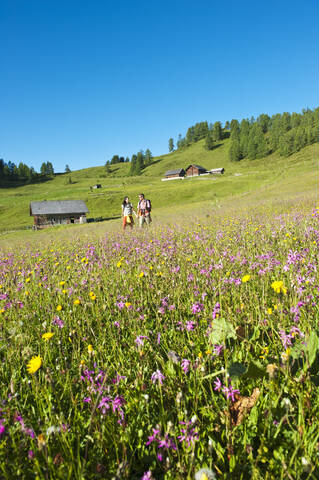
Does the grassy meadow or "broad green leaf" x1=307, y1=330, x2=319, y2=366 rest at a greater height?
"broad green leaf" x1=307, y1=330, x2=319, y2=366

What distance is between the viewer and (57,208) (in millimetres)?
66500

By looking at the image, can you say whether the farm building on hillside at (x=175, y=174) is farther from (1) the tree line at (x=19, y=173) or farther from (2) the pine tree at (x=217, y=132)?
(1) the tree line at (x=19, y=173)

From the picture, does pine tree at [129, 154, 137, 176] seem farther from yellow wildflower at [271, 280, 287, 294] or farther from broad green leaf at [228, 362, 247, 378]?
broad green leaf at [228, 362, 247, 378]

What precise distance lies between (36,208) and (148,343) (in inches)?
2749

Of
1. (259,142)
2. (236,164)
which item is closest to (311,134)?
(259,142)

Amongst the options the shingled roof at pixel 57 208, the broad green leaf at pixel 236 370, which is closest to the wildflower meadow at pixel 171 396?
the broad green leaf at pixel 236 370

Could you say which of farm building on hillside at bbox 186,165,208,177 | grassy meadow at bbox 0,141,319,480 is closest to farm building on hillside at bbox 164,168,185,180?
farm building on hillside at bbox 186,165,208,177

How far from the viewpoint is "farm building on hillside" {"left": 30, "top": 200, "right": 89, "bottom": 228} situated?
64812 mm

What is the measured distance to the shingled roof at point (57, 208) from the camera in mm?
64688

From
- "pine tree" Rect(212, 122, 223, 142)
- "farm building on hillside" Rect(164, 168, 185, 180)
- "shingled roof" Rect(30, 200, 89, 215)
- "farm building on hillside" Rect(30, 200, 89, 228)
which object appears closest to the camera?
"shingled roof" Rect(30, 200, 89, 215)

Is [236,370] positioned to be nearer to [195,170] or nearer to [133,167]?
[195,170]

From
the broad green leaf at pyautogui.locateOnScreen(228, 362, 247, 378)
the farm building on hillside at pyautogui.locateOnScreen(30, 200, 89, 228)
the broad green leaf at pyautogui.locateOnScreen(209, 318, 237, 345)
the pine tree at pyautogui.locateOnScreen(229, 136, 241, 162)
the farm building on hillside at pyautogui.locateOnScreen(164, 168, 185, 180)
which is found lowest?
the broad green leaf at pyautogui.locateOnScreen(228, 362, 247, 378)

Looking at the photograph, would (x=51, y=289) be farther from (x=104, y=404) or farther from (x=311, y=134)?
(x=311, y=134)

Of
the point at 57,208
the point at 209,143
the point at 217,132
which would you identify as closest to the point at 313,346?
the point at 57,208
